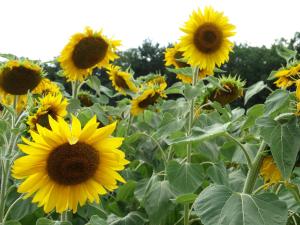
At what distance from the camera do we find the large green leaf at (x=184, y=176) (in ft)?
7.38

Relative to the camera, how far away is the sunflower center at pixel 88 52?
3.35 m

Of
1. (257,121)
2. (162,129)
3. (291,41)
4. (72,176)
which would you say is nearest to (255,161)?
(257,121)

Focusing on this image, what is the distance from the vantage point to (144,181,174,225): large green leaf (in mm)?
2250

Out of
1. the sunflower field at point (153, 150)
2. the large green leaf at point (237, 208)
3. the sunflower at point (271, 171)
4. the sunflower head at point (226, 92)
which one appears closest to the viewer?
the large green leaf at point (237, 208)

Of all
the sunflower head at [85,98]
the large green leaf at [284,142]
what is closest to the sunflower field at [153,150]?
the large green leaf at [284,142]

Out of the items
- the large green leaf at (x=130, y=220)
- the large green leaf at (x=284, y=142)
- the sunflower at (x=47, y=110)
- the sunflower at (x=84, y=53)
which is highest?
the sunflower at (x=84, y=53)

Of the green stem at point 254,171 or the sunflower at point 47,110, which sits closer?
the green stem at point 254,171

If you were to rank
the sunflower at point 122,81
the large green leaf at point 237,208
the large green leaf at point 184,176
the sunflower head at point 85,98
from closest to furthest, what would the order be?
1. the large green leaf at point 237,208
2. the large green leaf at point 184,176
3. the sunflower at point 122,81
4. the sunflower head at point 85,98

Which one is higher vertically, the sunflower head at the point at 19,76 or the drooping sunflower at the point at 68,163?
the sunflower head at the point at 19,76

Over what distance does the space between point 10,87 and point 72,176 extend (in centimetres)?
133

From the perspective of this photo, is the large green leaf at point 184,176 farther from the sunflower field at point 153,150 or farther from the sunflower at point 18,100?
the sunflower at point 18,100

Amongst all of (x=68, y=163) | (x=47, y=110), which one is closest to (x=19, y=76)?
(x=47, y=110)

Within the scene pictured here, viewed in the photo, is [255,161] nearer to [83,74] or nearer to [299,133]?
[299,133]

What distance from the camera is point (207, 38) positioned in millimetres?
3029
